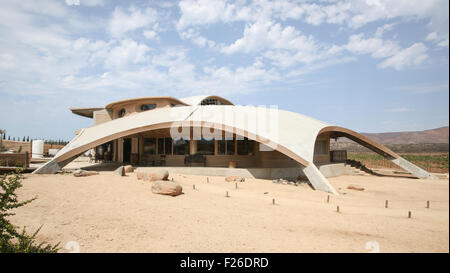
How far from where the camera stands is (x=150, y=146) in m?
18.2

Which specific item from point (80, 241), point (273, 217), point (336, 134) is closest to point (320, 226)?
point (273, 217)

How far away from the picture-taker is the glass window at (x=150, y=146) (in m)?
18.0

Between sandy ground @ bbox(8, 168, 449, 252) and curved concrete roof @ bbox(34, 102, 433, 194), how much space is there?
9.89ft

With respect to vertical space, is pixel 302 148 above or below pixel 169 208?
above

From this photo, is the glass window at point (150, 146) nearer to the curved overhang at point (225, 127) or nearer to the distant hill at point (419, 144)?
the curved overhang at point (225, 127)

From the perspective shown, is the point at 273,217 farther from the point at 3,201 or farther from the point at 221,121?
the point at 221,121

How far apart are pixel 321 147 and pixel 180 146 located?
433 inches

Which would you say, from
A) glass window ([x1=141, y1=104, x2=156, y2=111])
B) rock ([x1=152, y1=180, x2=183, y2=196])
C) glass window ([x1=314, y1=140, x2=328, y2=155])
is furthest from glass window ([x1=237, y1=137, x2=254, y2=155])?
glass window ([x1=141, y1=104, x2=156, y2=111])

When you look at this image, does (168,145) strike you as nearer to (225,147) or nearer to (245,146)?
(225,147)

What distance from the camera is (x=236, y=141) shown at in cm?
1593

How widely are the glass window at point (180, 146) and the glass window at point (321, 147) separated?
389 inches

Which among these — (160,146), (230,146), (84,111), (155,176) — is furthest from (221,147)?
(84,111)

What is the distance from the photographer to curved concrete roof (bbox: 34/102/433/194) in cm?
1156

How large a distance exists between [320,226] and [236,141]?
10.5m
